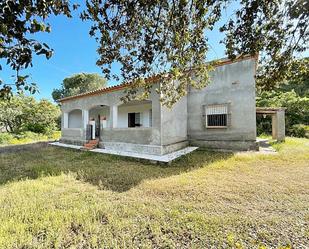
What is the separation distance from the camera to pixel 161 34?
15.5 ft

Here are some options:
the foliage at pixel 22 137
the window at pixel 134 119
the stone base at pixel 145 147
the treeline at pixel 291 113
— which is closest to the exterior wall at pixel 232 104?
the stone base at pixel 145 147

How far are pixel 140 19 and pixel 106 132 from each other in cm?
1091

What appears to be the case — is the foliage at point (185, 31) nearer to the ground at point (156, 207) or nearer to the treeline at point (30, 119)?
the ground at point (156, 207)

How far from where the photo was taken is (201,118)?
1381 cm

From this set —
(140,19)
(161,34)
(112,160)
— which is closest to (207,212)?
(161,34)

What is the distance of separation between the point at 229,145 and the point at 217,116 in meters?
2.06

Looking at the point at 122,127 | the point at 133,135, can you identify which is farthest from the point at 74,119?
the point at 133,135

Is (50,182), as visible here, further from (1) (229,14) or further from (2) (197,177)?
(1) (229,14)

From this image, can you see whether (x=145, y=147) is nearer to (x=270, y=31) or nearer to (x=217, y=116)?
(x=217, y=116)

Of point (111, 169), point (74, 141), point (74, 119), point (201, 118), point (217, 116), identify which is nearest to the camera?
point (111, 169)

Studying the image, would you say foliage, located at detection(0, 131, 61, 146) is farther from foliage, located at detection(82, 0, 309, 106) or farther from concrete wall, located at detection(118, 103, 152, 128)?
foliage, located at detection(82, 0, 309, 106)

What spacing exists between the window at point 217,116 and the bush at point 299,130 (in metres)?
13.2

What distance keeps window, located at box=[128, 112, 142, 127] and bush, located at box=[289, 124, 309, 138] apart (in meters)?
17.1

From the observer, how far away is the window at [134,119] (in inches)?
681
